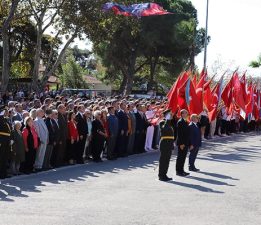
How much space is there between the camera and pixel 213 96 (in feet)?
74.6

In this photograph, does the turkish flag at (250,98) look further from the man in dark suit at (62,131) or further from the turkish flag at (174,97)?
the man in dark suit at (62,131)

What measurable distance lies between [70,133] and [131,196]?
4.78 m

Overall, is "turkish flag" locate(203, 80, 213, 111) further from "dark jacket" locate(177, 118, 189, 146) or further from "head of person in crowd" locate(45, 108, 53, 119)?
"head of person in crowd" locate(45, 108, 53, 119)

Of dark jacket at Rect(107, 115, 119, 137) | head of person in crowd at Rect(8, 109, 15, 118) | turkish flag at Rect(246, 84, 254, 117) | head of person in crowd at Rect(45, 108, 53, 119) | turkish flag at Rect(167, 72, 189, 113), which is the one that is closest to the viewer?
head of person in crowd at Rect(8, 109, 15, 118)

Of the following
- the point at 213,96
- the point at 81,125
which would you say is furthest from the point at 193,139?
the point at 213,96

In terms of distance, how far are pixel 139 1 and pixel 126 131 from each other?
759 inches

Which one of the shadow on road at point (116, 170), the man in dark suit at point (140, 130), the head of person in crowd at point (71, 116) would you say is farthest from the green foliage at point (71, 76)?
the head of person in crowd at point (71, 116)

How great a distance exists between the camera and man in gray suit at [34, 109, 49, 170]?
13781mm

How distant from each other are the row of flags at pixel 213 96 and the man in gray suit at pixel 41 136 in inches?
175

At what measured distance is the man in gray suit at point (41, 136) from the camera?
13781 mm

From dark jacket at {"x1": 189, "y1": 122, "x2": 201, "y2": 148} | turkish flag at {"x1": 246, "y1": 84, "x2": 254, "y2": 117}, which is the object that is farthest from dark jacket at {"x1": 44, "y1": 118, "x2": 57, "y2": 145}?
turkish flag at {"x1": 246, "y1": 84, "x2": 254, "y2": 117}

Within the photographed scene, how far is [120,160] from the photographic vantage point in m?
16.7

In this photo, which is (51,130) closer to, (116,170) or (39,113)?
(39,113)

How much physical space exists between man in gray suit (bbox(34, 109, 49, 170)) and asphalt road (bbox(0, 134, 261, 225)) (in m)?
0.44
